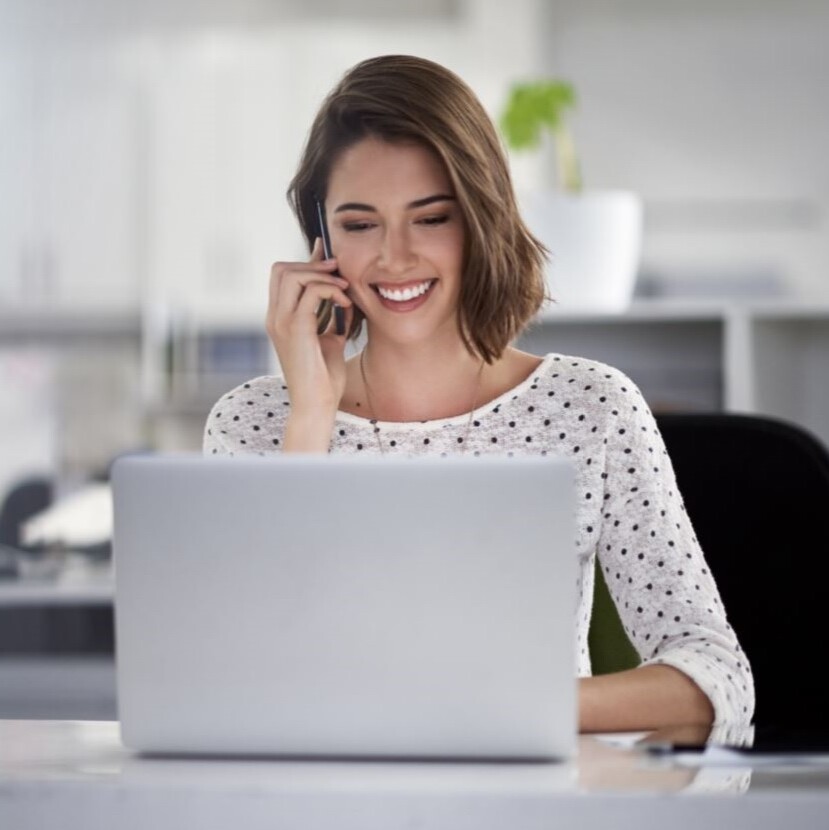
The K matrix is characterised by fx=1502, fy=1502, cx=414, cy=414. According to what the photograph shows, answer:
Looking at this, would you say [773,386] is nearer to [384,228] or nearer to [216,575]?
[384,228]

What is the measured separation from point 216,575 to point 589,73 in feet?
16.1

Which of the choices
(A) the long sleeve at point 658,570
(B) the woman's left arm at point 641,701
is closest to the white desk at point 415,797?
(B) the woman's left arm at point 641,701

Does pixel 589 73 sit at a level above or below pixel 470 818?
above

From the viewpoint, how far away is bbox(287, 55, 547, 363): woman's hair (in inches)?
59.0

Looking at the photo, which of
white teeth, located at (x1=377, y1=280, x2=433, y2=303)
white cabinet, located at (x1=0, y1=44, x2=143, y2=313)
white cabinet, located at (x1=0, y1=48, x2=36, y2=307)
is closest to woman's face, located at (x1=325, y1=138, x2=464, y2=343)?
white teeth, located at (x1=377, y1=280, x2=433, y2=303)

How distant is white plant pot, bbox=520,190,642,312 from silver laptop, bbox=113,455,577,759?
1768 mm

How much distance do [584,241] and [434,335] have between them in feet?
3.49

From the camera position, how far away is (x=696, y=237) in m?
5.44

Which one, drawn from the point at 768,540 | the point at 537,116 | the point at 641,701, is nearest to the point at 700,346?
the point at 537,116

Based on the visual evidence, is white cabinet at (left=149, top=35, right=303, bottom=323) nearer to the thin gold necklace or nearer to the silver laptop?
the thin gold necklace

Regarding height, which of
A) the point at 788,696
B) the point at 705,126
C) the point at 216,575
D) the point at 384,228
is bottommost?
the point at 788,696

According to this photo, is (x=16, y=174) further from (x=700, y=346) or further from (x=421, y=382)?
(x=421, y=382)

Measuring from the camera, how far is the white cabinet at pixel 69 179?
553cm

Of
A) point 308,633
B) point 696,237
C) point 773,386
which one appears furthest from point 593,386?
point 696,237
